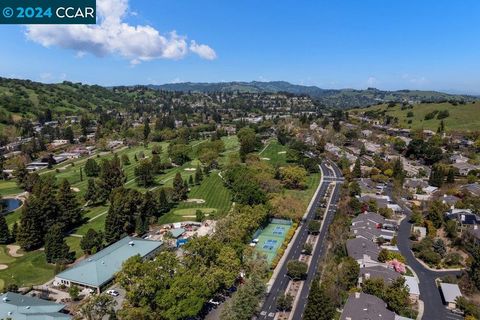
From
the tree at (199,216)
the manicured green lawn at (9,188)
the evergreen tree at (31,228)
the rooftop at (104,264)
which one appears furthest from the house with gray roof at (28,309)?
the manicured green lawn at (9,188)

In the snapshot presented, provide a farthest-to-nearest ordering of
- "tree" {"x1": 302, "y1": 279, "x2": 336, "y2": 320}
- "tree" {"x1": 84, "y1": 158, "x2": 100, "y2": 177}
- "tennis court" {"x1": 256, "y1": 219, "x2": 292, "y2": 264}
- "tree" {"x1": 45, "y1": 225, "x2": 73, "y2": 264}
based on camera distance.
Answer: "tree" {"x1": 84, "y1": 158, "x2": 100, "y2": 177} < "tennis court" {"x1": 256, "y1": 219, "x2": 292, "y2": 264} < "tree" {"x1": 45, "y1": 225, "x2": 73, "y2": 264} < "tree" {"x1": 302, "y1": 279, "x2": 336, "y2": 320}

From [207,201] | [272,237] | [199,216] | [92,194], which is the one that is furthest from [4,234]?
[272,237]

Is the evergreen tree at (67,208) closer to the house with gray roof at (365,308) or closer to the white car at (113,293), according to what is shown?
the white car at (113,293)

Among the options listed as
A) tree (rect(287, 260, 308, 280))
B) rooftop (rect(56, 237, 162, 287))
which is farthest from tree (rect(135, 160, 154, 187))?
tree (rect(287, 260, 308, 280))

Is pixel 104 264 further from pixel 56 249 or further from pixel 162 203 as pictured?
pixel 162 203

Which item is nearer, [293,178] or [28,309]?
[28,309]

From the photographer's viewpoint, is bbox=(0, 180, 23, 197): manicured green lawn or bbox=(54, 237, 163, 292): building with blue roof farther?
bbox=(0, 180, 23, 197): manicured green lawn

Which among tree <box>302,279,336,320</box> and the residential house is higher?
tree <box>302,279,336,320</box>

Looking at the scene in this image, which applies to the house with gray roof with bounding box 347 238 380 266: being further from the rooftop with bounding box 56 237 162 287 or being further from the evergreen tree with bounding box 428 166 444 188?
the evergreen tree with bounding box 428 166 444 188
